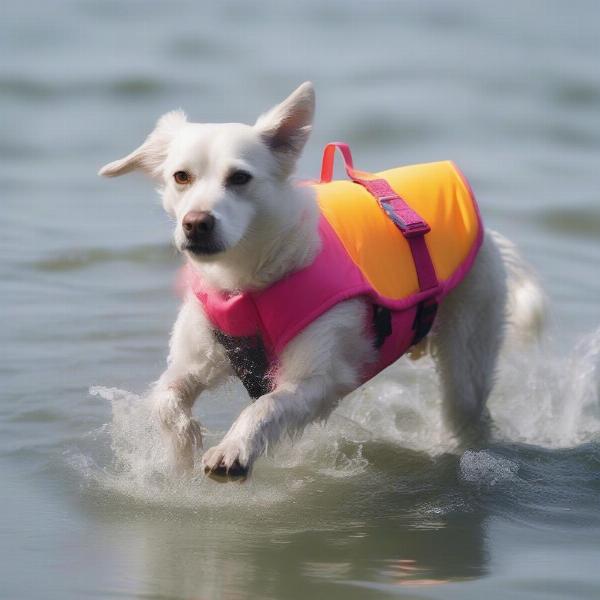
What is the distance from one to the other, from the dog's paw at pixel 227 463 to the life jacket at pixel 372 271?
521mm

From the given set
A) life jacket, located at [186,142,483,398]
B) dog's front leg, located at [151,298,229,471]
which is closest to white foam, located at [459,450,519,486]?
life jacket, located at [186,142,483,398]

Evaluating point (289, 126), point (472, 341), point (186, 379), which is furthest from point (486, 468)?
point (289, 126)

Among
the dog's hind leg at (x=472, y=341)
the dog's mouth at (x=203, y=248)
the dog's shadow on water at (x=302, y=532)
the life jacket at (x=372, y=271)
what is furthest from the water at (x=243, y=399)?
the dog's mouth at (x=203, y=248)

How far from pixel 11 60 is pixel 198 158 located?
12.2 metres

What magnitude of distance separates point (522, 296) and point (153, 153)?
2.01 meters

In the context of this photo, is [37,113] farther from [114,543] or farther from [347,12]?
[114,543]

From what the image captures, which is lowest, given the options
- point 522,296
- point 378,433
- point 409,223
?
point 378,433

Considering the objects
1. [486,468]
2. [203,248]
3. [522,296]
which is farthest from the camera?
[522,296]

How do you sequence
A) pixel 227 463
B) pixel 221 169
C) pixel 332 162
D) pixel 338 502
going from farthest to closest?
pixel 332 162, pixel 338 502, pixel 221 169, pixel 227 463

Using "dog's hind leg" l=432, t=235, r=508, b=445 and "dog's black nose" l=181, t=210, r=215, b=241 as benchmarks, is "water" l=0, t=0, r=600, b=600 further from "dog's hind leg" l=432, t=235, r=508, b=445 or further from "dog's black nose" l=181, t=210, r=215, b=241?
"dog's black nose" l=181, t=210, r=215, b=241

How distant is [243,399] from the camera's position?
21.5 feet

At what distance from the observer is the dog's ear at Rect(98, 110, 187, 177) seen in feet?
16.6

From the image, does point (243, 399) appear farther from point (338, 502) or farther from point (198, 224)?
point (198, 224)

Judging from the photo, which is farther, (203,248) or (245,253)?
(245,253)
